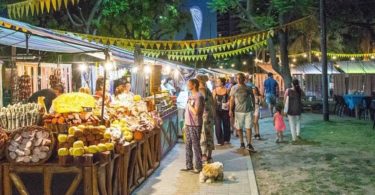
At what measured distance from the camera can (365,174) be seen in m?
8.45

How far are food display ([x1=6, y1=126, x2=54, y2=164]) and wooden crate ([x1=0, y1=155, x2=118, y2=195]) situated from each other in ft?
0.33

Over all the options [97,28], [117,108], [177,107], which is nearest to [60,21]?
[97,28]

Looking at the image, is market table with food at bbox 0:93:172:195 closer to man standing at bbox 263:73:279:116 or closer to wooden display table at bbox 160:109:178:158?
wooden display table at bbox 160:109:178:158

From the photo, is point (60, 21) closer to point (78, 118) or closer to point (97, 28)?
point (97, 28)

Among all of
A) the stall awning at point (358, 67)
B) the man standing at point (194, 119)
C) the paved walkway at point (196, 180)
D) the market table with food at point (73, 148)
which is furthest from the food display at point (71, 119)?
the stall awning at point (358, 67)

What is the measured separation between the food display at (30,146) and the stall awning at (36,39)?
1630 millimetres

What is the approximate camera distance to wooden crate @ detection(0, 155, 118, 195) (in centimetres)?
582

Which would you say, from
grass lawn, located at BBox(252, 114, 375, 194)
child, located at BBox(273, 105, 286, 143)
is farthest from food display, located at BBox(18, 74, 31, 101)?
child, located at BBox(273, 105, 286, 143)

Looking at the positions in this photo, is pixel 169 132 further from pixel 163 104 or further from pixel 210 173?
pixel 210 173

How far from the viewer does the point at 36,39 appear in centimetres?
944

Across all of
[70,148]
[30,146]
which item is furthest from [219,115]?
→ [30,146]

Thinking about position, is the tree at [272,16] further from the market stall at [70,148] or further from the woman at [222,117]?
the market stall at [70,148]

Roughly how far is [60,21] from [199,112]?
→ 1766 centimetres

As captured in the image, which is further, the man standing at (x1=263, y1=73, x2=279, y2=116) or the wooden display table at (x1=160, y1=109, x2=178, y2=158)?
the man standing at (x1=263, y1=73, x2=279, y2=116)
